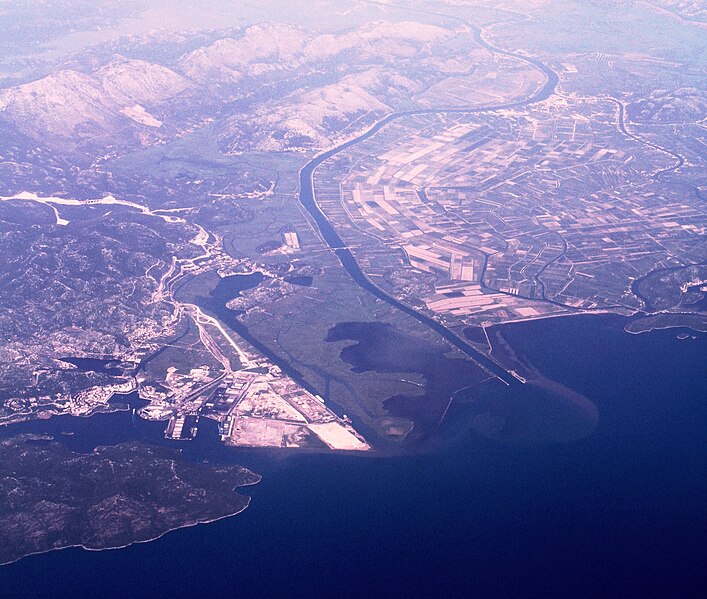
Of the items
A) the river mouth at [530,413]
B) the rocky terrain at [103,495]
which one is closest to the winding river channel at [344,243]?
the river mouth at [530,413]

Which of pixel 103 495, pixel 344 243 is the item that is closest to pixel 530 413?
pixel 103 495

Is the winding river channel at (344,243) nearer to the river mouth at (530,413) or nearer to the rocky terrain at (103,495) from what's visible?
the river mouth at (530,413)

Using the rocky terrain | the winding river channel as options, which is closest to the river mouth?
the winding river channel

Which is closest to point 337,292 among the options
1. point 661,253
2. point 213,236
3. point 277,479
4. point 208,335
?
point 208,335

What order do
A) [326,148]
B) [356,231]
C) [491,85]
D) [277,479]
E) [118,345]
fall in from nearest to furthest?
[277,479] < [118,345] < [356,231] < [326,148] < [491,85]

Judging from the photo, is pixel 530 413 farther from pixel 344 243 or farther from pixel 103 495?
pixel 344 243

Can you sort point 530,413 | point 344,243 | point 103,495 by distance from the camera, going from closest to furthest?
point 103,495, point 530,413, point 344,243

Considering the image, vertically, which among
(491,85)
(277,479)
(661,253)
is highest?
(491,85)

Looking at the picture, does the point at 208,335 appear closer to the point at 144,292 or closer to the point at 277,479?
the point at 144,292
